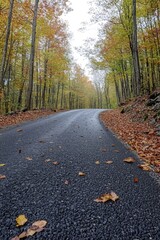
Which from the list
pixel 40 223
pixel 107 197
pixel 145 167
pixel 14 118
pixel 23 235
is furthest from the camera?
pixel 14 118

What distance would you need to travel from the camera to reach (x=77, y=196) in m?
2.34

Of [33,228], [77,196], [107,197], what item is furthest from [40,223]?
[107,197]

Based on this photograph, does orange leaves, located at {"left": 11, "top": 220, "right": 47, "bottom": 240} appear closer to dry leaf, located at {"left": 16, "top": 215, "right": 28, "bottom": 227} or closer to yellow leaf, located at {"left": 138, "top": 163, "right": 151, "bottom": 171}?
dry leaf, located at {"left": 16, "top": 215, "right": 28, "bottom": 227}

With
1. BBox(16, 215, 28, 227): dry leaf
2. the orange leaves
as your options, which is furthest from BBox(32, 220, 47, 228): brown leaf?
BBox(16, 215, 28, 227): dry leaf

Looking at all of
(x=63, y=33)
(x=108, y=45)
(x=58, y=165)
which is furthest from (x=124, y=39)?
(x=58, y=165)

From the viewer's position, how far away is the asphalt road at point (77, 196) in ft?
5.65

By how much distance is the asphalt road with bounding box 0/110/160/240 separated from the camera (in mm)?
1724

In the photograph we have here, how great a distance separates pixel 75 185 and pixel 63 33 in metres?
22.3

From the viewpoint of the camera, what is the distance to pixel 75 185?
104 inches

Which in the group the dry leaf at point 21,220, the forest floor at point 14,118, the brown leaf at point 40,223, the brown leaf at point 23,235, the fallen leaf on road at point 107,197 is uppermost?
the forest floor at point 14,118

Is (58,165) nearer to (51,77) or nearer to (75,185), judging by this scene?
(75,185)

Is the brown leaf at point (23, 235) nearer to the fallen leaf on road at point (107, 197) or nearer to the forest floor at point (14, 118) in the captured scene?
the fallen leaf on road at point (107, 197)

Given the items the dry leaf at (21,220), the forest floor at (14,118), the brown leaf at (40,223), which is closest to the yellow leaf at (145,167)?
the brown leaf at (40,223)

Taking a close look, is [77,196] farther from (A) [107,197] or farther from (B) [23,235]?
(B) [23,235]
